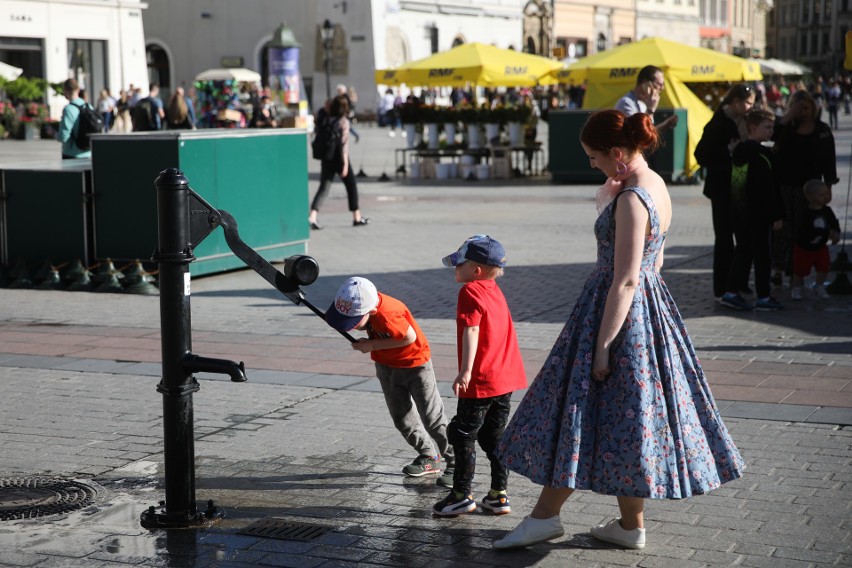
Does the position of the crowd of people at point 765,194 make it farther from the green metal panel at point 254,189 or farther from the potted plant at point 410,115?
the potted plant at point 410,115

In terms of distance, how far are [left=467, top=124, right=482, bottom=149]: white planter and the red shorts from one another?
533 inches

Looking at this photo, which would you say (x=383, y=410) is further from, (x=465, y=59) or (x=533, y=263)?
(x=465, y=59)

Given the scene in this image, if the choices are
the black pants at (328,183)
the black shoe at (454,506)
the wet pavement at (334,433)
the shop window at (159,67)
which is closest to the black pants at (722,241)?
the wet pavement at (334,433)

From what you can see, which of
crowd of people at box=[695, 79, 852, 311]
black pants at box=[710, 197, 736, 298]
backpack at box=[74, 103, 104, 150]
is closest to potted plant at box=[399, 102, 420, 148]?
backpack at box=[74, 103, 104, 150]

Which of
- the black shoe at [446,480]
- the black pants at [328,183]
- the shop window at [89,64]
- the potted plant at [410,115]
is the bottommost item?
the black shoe at [446,480]

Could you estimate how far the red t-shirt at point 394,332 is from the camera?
5.12m

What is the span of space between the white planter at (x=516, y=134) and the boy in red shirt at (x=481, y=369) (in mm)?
18663

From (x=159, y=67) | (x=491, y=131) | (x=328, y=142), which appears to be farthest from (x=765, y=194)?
(x=159, y=67)

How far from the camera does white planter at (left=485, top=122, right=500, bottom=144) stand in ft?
76.7

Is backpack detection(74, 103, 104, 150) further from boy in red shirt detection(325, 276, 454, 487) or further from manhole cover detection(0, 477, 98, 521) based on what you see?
boy in red shirt detection(325, 276, 454, 487)

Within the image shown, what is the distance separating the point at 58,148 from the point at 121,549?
30463 mm

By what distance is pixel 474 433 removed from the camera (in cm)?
501

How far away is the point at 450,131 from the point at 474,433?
19105 millimetres

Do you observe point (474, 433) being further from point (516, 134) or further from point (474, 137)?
point (474, 137)
